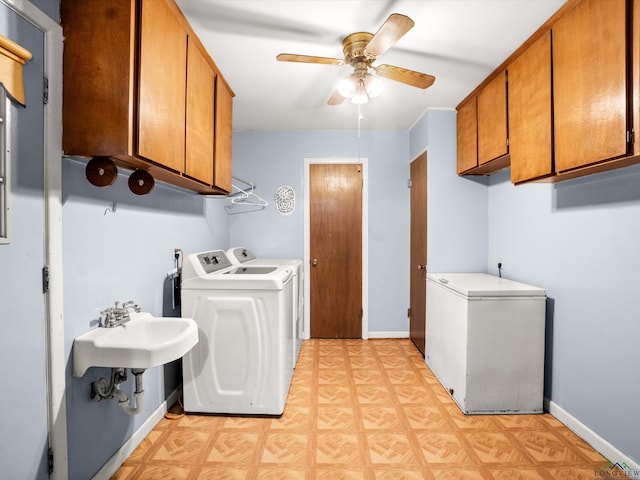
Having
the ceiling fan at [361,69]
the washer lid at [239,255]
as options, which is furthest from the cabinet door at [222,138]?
the ceiling fan at [361,69]

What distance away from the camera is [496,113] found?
7.74ft

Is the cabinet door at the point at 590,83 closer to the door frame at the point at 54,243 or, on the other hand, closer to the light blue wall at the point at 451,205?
the light blue wall at the point at 451,205

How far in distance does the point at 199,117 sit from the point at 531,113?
2058 mm

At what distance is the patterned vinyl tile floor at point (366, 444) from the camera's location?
1.66m

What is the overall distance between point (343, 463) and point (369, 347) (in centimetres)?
176

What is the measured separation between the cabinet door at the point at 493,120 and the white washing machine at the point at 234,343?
185cm

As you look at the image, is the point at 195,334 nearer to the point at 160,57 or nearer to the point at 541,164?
the point at 160,57

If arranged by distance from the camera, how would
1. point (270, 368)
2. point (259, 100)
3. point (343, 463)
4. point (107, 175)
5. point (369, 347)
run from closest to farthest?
point (107, 175) → point (343, 463) → point (270, 368) → point (259, 100) → point (369, 347)

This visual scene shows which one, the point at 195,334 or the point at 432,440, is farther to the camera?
the point at 432,440

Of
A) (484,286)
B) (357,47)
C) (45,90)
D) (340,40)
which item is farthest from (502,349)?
(45,90)

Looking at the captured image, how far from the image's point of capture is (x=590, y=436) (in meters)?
1.83

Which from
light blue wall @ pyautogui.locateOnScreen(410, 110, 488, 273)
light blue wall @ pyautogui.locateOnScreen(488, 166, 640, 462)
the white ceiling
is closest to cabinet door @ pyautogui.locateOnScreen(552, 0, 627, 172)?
the white ceiling

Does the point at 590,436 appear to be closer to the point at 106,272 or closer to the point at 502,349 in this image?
the point at 502,349

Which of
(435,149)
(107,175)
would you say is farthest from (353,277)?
(107,175)
